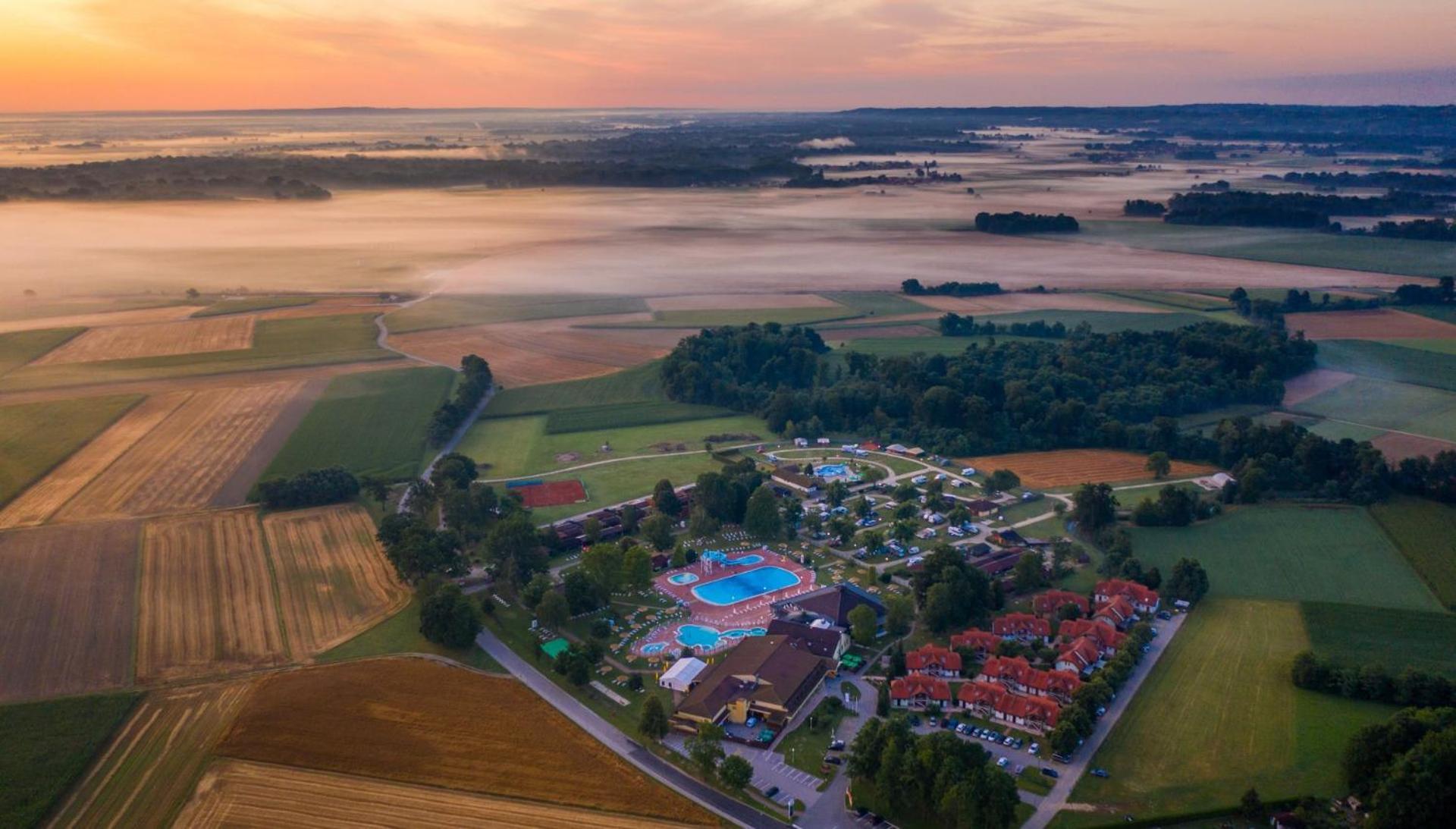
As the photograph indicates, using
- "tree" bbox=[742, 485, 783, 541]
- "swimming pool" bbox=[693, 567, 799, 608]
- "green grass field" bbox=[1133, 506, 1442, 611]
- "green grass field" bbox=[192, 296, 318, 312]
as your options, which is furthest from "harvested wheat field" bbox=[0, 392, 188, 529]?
"green grass field" bbox=[1133, 506, 1442, 611]

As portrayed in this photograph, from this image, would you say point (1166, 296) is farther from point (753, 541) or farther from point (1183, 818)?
point (1183, 818)

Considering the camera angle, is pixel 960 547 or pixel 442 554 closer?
pixel 442 554

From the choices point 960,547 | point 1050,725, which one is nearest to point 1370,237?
point 960,547

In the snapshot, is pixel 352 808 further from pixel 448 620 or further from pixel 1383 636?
pixel 1383 636

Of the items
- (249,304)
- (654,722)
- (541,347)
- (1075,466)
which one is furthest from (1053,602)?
(249,304)

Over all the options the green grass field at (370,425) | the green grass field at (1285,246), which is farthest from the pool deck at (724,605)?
the green grass field at (1285,246)

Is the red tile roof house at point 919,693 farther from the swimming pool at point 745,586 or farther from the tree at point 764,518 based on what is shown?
the tree at point 764,518

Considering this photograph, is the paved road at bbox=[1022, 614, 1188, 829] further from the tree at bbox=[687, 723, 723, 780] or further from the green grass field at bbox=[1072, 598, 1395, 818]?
the tree at bbox=[687, 723, 723, 780]
